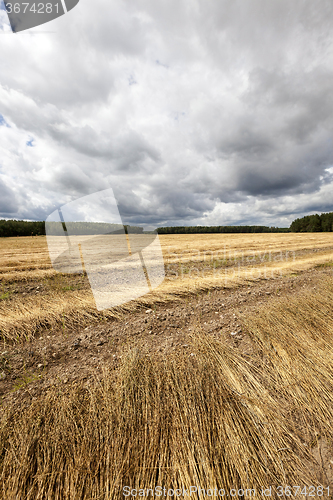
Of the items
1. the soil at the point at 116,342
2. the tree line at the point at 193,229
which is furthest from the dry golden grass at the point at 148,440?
the tree line at the point at 193,229

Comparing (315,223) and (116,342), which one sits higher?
(315,223)

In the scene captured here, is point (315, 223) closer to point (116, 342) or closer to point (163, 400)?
point (116, 342)

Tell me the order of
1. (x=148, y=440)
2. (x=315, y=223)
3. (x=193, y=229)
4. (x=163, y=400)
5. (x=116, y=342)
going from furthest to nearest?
(x=193, y=229)
(x=315, y=223)
(x=116, y=342)
(x=163, y=400)
(x=148, y=440)

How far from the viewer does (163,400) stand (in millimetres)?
2518

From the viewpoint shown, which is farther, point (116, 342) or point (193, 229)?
point (193, 229)

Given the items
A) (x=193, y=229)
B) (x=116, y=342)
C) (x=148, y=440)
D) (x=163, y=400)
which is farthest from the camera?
(x=193, y=229)

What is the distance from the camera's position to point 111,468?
6.13ft

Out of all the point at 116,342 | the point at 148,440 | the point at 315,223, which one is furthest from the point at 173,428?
the point at 315,223

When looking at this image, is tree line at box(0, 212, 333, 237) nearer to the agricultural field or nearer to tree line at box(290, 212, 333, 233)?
tree line at box(290, 212, 333, 233)

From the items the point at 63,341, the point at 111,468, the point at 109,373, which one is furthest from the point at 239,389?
the point at 63,341

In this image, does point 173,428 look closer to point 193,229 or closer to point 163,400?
point 163,400

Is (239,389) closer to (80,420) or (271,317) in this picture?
(80,420)

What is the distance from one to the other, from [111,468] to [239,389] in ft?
5.96

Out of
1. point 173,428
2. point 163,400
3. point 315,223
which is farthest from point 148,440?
point 315,223
